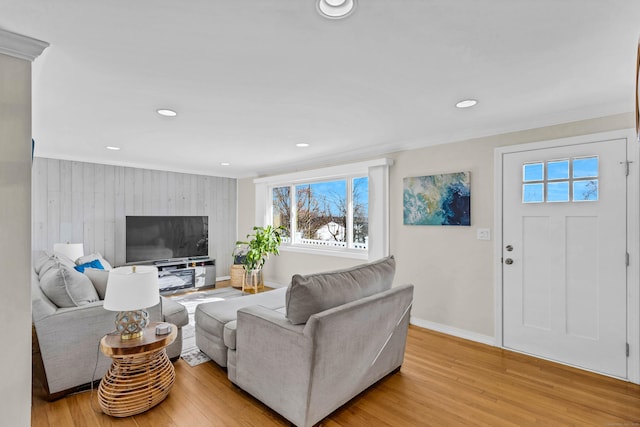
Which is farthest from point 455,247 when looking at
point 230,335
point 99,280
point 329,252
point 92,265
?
point 92,265

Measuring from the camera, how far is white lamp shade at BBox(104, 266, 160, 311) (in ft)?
6.37

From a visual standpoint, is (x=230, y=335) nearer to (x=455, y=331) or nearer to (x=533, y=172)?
(x=455, y=331)

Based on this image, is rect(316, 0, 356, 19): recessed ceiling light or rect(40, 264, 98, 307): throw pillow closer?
rect(316, 0, 356, 19): recessed ceiling light

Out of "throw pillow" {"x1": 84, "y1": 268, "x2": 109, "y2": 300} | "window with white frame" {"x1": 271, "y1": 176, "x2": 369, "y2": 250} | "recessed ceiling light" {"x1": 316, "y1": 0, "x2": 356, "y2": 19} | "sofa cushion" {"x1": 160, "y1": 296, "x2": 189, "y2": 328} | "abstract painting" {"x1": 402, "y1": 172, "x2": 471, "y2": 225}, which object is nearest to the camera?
"recessed ceiling light" {"x1": 316, "y1": 0, "x2": 356, "y2": 19}

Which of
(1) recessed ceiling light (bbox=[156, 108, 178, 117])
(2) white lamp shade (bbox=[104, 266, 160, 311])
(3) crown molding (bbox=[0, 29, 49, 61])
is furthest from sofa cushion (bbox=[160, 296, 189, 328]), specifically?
(3) crown molding (bbox=[0, 29, 49, 61])

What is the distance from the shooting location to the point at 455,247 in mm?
3381

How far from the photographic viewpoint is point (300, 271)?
517cm

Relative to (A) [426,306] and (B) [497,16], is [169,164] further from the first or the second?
(B) [497,16]

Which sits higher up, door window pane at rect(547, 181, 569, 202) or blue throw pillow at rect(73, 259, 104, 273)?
door window pane at rect(547, 181, 569, 202)

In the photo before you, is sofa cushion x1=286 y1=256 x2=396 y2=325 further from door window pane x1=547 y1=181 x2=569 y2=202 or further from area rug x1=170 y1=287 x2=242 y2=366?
door window pane x1=547 y1=181 x2=569 y2=202

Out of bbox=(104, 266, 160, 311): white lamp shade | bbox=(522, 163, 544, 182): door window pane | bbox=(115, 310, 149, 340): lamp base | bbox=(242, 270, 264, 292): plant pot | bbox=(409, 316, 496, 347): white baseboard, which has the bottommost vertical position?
bbox=(409, 316, 496, 347): white baseboard

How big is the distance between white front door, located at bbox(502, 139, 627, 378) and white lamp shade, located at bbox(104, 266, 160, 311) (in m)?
3.15

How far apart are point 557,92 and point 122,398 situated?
3.69 metres

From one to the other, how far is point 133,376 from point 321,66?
2.36 metres
